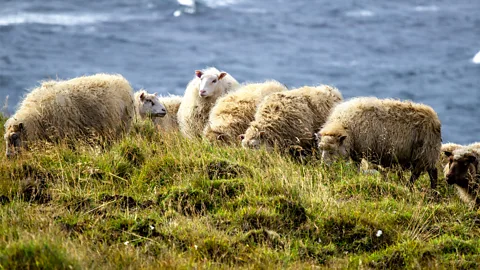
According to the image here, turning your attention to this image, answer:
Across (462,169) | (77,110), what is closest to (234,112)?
(77,110)

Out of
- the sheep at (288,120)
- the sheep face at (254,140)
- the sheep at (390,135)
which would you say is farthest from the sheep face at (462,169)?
the sheep face at (254,140)

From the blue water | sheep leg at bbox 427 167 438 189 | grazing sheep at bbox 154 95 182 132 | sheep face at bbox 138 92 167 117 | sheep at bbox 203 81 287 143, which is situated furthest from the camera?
the blue water

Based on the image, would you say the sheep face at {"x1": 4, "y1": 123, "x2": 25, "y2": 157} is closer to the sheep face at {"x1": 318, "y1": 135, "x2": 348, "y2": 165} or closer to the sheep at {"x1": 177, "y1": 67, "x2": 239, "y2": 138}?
the sheep at {"x1": 177, "y1": 67, "x2": 239, "y2": 138}

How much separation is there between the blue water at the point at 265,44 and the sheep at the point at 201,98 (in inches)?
1186

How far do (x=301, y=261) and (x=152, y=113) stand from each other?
6.48 metres

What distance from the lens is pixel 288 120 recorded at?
35.4 ft

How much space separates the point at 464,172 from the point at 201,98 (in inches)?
197

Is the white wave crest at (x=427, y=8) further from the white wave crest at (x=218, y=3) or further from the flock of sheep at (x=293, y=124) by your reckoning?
the flock of sheep at (x=293, y=124)

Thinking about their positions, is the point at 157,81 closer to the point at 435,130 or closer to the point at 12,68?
the point at 12,68

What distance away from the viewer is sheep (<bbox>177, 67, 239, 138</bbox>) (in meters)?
12.6

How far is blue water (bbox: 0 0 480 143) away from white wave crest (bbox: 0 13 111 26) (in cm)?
14

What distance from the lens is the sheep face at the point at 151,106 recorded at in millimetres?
13047

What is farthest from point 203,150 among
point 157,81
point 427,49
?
point 427,49

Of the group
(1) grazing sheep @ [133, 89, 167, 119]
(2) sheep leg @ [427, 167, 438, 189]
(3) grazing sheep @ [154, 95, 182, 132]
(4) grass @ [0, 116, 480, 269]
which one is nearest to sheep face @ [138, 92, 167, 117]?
(1) grazing sheep @ [133, 89, 167, 119]
